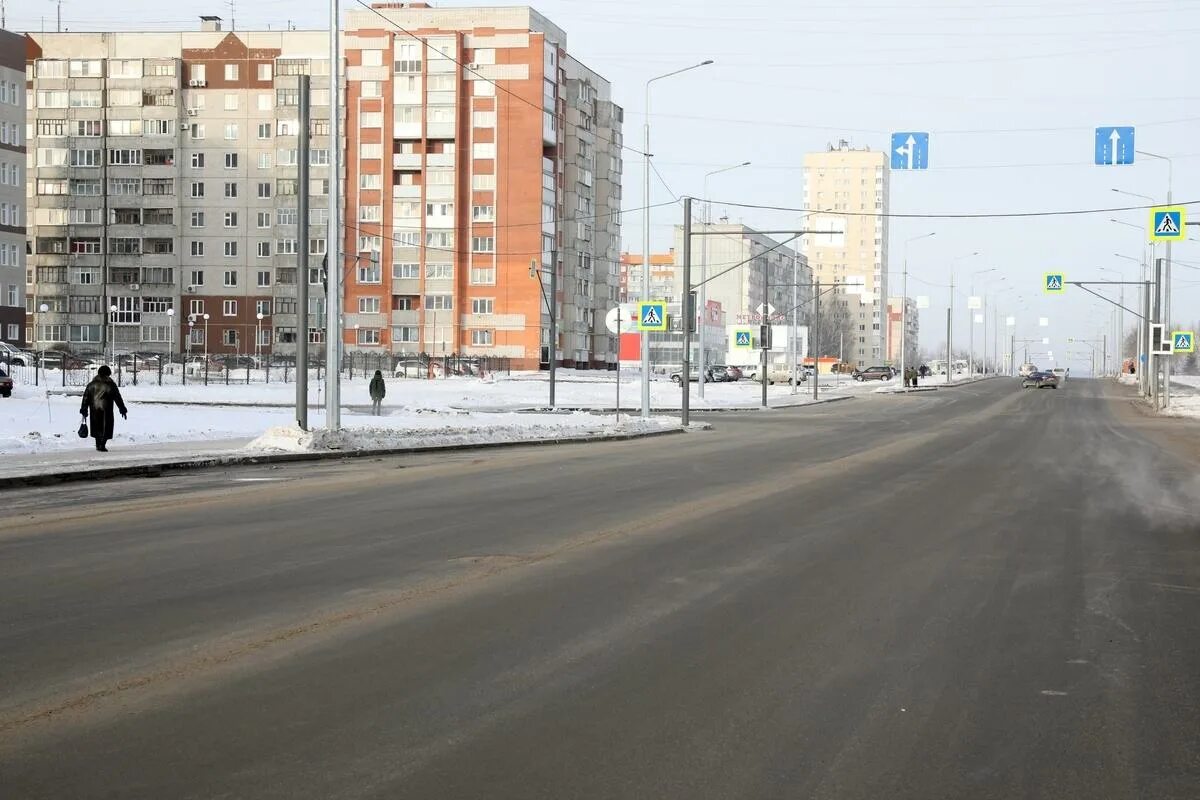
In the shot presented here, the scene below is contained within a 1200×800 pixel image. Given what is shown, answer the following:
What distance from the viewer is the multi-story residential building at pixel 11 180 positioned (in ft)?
294

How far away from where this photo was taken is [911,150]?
1372 inches

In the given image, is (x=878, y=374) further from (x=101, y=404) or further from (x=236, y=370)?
(x=101, y=404)

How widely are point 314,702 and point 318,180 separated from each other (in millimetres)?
107407

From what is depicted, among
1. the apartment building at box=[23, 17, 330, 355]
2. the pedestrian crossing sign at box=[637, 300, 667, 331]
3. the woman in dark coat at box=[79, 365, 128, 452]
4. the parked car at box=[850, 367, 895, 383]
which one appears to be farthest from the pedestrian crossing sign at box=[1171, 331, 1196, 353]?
the apartment building at box=[23, 17, 330, 355]

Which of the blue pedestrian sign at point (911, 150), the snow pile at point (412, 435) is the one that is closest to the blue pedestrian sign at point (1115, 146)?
the blue pedestrian sign at point (911, 150)

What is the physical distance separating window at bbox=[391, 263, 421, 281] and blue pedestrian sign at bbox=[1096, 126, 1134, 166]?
7864cm

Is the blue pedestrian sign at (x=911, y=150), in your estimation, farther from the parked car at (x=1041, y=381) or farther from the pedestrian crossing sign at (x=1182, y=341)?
the parked car at (x=1041, y=381)

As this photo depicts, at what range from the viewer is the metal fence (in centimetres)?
6134

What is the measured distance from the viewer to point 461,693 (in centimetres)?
667

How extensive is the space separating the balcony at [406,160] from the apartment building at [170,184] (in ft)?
21.5

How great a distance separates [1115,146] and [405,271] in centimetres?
7976

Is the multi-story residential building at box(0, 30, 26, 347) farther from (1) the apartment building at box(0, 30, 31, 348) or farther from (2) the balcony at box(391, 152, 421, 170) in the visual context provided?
(2) the balcony at box(391, 152, 421, 170)

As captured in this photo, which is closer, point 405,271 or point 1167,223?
point 1167,223

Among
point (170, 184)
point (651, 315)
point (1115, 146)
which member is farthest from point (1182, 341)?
point (170, 184)
